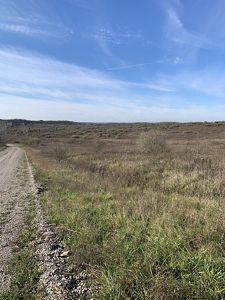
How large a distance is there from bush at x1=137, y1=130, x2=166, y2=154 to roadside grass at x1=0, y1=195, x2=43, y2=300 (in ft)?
105

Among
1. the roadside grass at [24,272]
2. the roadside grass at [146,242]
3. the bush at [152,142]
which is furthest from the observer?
the bush at [152,142]

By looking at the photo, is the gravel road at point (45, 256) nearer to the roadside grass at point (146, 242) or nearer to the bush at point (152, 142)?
the roadside grass at point (146, 242)

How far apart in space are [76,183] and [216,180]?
6.13 m

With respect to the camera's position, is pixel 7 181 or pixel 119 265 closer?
pixel 119 265

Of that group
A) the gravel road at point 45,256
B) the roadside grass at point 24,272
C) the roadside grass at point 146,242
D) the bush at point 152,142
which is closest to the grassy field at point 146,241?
the roadside grass at point 146,242

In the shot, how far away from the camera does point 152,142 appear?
40219 millimetres

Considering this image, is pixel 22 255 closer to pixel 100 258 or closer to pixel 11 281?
pixel 11 281

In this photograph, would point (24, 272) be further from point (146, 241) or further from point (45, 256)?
point (146, 241)

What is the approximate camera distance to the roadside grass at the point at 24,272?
521 cm

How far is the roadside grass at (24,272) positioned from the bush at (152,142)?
32.0 m

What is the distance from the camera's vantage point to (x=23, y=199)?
14.5 metres

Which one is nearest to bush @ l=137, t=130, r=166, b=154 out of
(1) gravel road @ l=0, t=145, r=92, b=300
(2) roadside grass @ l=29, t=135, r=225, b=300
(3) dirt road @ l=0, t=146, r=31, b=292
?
(3) dirt road @ l=0, t=146, r=31, b=292

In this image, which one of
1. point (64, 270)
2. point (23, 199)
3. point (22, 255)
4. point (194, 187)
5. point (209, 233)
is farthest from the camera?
point (23, 199)

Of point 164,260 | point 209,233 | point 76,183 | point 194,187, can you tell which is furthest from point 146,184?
point 164,260
